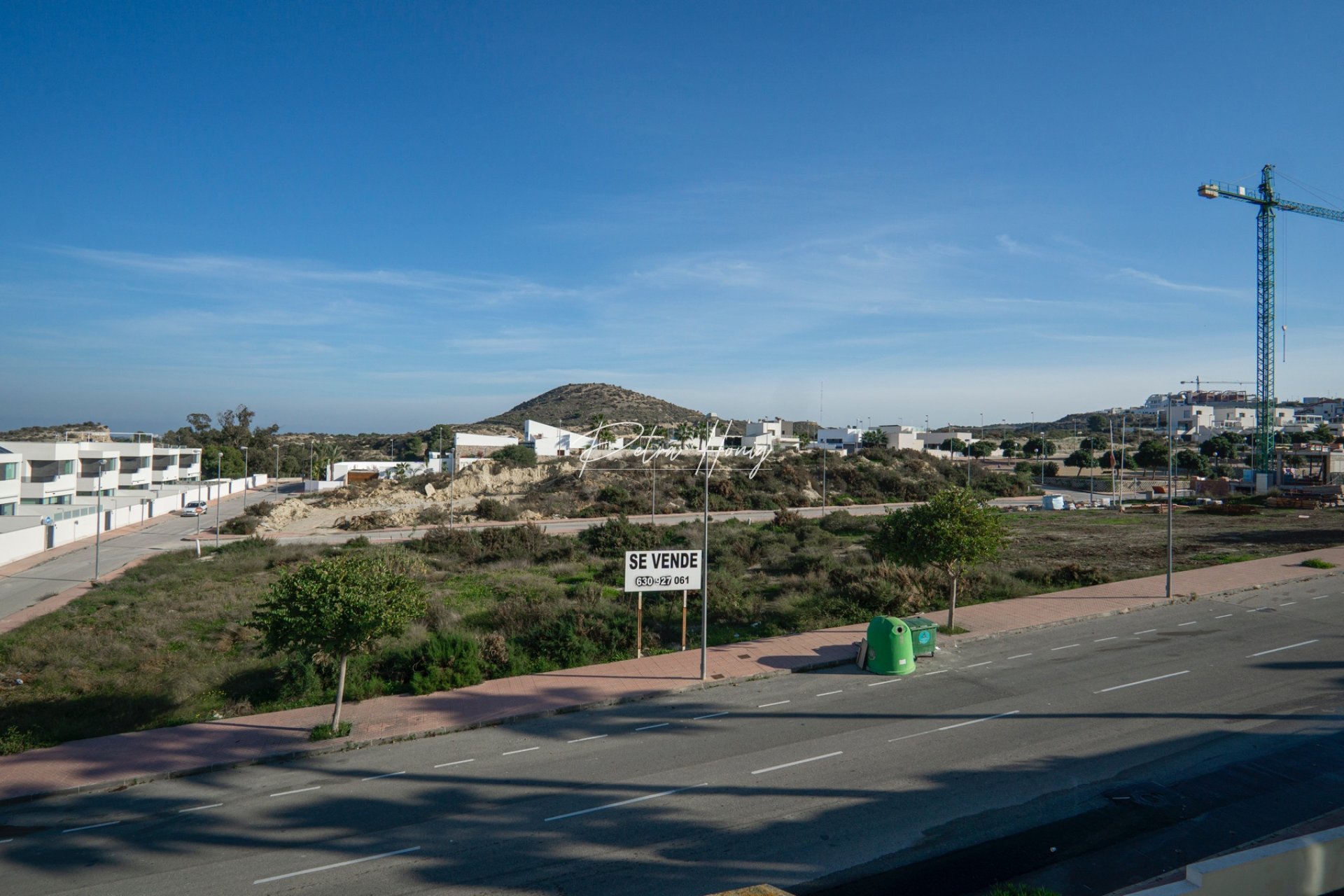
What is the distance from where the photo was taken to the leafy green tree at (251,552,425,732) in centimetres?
1277

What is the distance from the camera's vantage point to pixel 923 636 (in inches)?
658

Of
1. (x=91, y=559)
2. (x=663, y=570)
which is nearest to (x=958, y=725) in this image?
(x=663, y=570)

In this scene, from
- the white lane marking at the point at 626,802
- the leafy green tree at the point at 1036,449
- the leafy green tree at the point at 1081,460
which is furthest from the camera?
the leafy green tree at the point at 1036,449

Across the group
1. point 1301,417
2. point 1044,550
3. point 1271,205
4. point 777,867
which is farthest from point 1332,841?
point 1301,417

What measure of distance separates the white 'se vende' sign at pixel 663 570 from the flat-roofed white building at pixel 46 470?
53176 millimetres

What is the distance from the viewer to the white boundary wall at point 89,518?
38562mm

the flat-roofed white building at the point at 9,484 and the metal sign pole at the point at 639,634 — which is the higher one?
the flat-roofed white building at the point at 9,484

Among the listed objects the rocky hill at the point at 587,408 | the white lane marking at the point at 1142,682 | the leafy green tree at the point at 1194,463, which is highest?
the rocky hill at the point at 587,408

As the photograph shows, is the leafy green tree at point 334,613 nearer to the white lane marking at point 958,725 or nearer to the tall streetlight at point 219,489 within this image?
the white lane marking at point 958,725

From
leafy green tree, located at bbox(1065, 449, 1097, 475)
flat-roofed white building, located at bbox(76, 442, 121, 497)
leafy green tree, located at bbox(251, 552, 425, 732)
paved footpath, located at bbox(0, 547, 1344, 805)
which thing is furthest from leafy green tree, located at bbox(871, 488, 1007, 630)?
leafy green tree, located at bbox(1065, 449, 1097, 475)

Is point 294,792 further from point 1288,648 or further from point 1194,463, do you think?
point 1194,463

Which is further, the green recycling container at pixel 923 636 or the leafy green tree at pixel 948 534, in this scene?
the leafy green tree at pixel 948 534

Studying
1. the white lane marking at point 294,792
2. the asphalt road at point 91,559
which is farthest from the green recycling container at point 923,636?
the asphalt road at point 91,559

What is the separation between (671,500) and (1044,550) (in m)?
28.8
